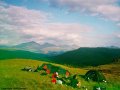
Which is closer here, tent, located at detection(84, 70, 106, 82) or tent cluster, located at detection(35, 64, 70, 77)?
tent cluster, located at detection(35, 64, 70, 77)

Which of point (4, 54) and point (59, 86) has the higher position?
point (4, 54)

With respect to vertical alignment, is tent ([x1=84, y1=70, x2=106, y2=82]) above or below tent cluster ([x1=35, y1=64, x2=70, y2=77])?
below

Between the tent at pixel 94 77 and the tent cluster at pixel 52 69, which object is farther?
the tent at pixel 94 77

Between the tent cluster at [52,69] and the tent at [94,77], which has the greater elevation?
the tent cluster at [52,69]

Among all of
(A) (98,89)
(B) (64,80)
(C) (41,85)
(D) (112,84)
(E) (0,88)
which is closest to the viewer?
(E) (0,88)

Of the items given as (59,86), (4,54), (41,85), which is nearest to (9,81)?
(41,85)

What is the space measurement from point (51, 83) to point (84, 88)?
6365 millimetres

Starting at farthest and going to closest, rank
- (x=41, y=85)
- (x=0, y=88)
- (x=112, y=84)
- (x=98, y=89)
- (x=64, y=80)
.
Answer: (x=112, y=84) < (x=64, y=80) < (x=98, y=89) < (x=41, y=85) < (x=0, y=88)

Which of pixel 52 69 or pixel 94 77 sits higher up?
pixel 52 69

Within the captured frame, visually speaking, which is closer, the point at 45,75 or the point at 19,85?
the point at 19,85

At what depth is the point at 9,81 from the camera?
32.2m

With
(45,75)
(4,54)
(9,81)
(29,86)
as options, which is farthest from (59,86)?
(4,54)

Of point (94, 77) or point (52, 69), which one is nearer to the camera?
point (52, 69)

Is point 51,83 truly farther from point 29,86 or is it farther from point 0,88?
point 0,88
